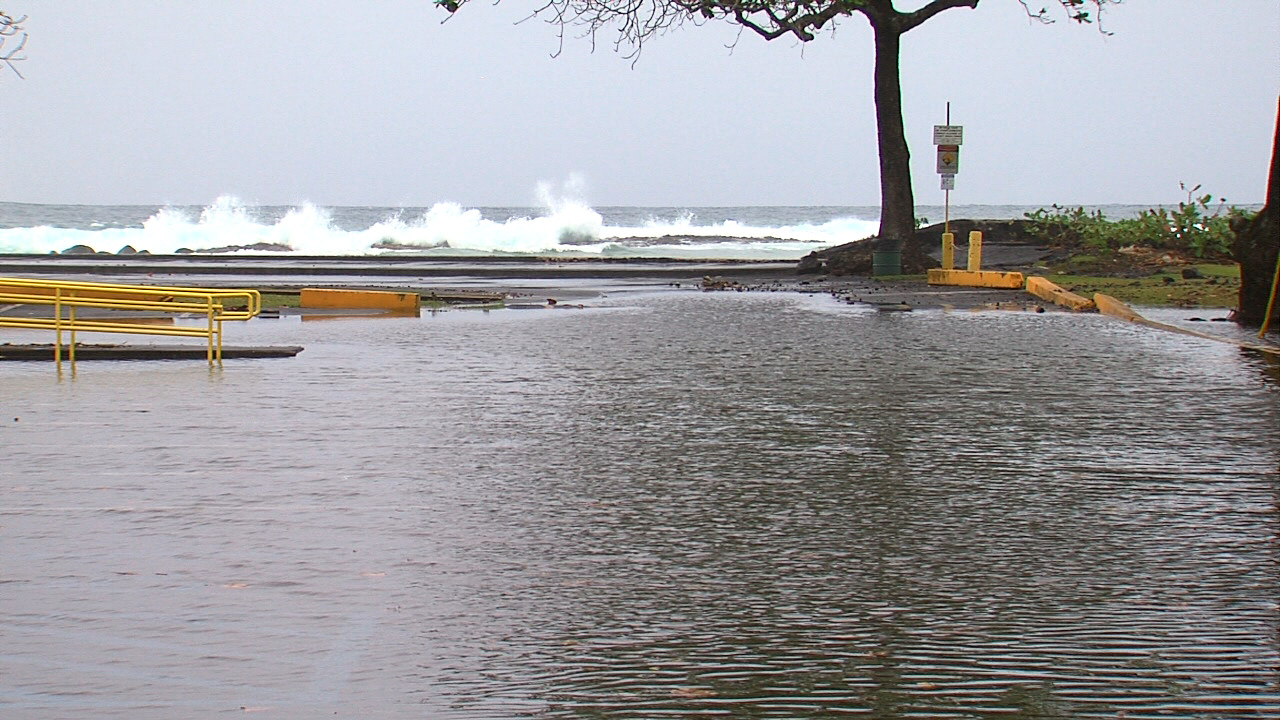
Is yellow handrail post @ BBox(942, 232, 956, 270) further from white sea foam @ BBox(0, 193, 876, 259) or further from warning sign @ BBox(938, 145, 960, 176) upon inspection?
white sea foam @ BBox(0, 193, 876, 259)

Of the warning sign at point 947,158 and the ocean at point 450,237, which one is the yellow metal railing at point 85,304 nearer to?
the warning sign at point 947,158

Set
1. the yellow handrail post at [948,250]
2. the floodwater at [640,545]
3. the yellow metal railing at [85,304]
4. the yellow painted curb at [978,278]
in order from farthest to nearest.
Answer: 1. the yellow handrail post at [948,250]
2. the yellow painted curb at [978,278]
3. the yellow metal railing at [85,304]
4. the floodwater at [640,545]

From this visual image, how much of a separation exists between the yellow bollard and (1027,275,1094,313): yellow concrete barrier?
246cm

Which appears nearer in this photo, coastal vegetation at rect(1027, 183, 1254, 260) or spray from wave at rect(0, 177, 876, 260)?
coastal vegetation at rect(1027, 183, 1254, 260)

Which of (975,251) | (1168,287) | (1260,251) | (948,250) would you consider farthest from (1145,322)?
(948,250)

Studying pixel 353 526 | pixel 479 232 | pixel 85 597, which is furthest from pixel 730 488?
pixel 479 232

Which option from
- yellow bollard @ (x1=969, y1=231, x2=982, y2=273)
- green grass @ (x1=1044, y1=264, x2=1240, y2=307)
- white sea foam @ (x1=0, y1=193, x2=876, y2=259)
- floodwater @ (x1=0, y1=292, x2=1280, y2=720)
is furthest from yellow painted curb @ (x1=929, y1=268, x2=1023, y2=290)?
white sea foam @ (x1=0, y1=193, x2=876, y2=259)

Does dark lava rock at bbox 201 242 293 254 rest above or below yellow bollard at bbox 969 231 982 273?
below

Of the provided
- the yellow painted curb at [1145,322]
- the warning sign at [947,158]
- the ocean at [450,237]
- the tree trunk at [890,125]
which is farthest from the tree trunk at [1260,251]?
the ocean at [450,237]

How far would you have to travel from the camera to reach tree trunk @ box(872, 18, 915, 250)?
3956 centimetres

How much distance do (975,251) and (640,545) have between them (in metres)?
26.7

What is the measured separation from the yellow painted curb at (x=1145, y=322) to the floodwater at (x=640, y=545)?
2.99 metres

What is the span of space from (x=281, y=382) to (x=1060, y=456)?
7.46 metres

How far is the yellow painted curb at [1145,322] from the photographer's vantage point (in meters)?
18.6
